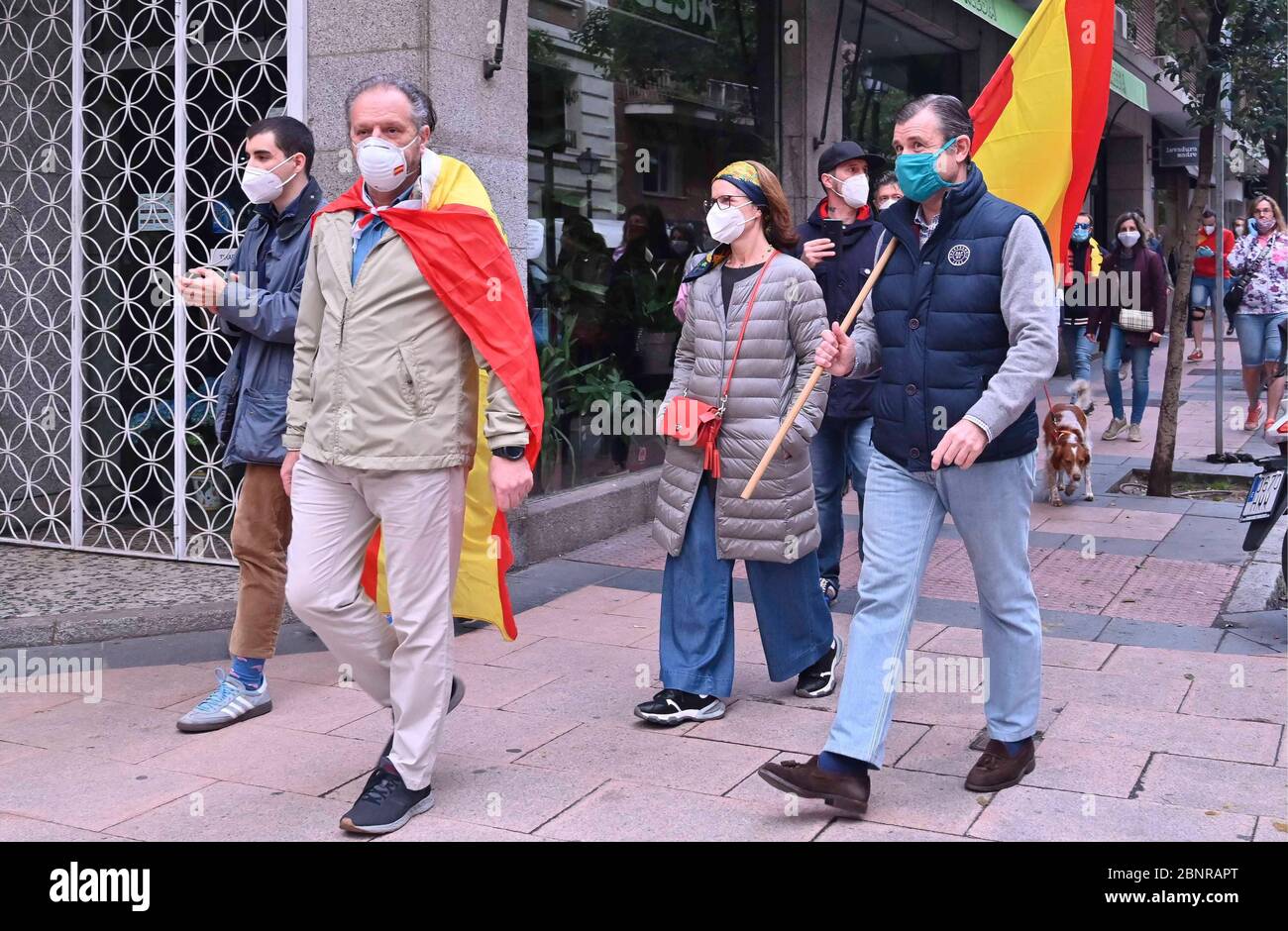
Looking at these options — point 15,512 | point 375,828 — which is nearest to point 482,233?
point 375,828

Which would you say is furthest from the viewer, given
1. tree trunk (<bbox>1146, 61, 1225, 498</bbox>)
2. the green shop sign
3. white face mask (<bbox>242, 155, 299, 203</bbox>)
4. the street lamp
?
the green shop sign

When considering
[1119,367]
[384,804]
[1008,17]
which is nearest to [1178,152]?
[1008,17]

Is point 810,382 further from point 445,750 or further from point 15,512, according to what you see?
point 15,512

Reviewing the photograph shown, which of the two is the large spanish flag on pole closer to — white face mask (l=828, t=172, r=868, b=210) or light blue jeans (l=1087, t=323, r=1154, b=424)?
white face mask (l=828, t=172, r=868, b=210)

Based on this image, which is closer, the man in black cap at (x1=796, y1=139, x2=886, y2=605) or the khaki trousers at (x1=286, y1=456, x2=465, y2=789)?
the khaki trousers at (x1=286, y1=456, x2=465, y2=789)

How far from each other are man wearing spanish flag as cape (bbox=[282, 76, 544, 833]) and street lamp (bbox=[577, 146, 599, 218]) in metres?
4.32

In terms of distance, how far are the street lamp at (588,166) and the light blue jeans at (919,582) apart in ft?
15.2

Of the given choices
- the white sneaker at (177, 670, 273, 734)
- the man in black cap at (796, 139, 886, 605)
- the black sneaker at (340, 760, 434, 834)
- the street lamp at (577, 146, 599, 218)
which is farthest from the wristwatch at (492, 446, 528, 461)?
the street lamp at (577, 146, 599, 218)

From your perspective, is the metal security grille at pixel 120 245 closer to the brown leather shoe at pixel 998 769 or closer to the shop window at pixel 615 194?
the shop window at pixel 615 194

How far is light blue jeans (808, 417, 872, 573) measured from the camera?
20.8 ft

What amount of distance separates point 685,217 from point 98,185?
149 inches

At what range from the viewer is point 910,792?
4199mm

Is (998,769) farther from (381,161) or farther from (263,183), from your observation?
(263,183)

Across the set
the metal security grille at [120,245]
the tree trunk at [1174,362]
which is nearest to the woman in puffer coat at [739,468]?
the metal security grille at [120,245]
